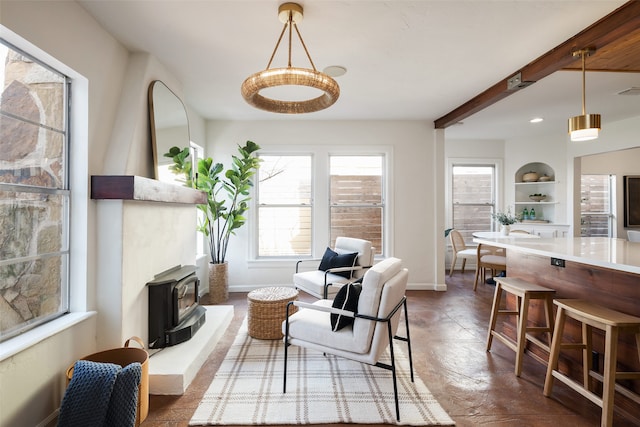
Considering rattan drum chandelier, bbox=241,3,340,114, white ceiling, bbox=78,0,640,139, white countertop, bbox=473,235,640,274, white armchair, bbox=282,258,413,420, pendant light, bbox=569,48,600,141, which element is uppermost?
white ceiling, bbox=78,0,640,139

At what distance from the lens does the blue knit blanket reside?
5.05ft

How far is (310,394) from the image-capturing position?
2.11 metres

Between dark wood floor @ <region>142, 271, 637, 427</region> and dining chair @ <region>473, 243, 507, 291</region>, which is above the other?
dining chair @ <region>473, 243, 507, 291</region>

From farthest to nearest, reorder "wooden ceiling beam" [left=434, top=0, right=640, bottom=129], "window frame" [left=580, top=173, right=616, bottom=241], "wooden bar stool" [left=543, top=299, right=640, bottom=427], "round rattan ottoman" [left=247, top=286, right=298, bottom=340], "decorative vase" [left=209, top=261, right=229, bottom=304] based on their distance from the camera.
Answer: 1. "window frame" [left=580, top=173, right=616, bottom=241]
2. "decorative vase" [left=209, top=261, right=229, bottom=304]
3. "round rattan ottoman" [left=247, top=286, right=298, bottom=340]
4. "wooden ceiling beam" [left=434, top=0, right=640, bottom=129]
5. "wooden bar stool" [left=543, top=299, right=640, bottom=427]

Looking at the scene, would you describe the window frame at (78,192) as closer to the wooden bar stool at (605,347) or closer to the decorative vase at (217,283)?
the decorative vase at (217,283)

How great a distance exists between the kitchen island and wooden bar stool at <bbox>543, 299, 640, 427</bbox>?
11cm

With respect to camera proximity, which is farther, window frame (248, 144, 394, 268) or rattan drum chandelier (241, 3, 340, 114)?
window frame (248, 144, 394, 268)

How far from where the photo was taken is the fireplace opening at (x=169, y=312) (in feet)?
8.16

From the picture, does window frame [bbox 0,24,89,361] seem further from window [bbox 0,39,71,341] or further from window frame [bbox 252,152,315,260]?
window frame [bbox 252,152,315,260]

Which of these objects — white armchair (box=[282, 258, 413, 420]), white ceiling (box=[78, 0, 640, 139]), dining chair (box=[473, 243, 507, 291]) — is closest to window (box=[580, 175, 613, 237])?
dining chair (box=[473, 243, 507, 291])

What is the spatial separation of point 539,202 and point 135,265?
21.2 feet

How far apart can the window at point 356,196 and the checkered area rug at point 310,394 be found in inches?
95.2

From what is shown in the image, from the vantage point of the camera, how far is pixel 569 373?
7.76ft

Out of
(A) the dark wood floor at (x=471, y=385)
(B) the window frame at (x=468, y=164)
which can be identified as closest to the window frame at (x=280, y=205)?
(A) the dark wood floor at (x=471, y=385)
